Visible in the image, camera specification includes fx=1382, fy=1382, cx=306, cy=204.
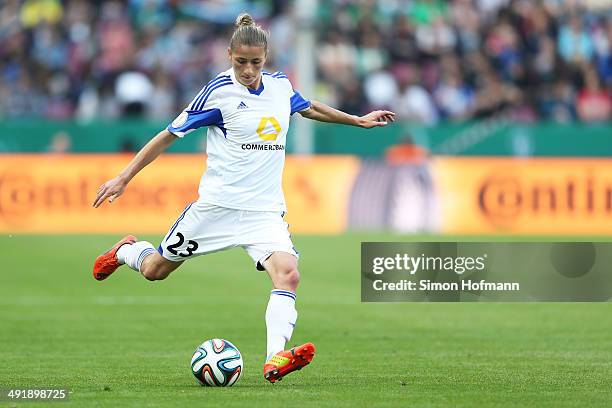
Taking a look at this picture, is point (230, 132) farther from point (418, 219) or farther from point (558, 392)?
point (418, 219)

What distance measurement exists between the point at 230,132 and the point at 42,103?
19.4 metres

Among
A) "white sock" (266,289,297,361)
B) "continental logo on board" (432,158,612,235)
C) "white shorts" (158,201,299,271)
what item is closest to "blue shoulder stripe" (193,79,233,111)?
"white shorts" (158,201,299,271)

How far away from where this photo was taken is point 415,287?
32.8 ft

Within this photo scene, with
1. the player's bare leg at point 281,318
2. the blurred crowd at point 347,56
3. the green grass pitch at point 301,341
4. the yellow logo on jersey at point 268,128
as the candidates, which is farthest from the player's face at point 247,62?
the blurred crowd at point 347,56

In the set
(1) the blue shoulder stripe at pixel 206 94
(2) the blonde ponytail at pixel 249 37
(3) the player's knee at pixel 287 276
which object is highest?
(2) the blonde ponytail at pixel 249 37

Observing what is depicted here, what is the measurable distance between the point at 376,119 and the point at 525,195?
45.9ft

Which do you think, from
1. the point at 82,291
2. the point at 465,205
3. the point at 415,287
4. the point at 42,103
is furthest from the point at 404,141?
the point at 415,287

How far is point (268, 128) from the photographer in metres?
9.09

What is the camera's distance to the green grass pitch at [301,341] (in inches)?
334

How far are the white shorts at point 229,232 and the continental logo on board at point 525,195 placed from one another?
46.8 ft

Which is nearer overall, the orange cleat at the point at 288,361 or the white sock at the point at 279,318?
the orange cleat at the point at 288,361

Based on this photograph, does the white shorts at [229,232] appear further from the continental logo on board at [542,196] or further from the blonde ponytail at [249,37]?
the continental logo on board at [542,196]

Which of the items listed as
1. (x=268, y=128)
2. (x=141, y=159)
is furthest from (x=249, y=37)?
(x=141, y=159)

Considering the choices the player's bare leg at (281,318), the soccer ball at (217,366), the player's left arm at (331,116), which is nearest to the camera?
the player's bare leg at (281,318)
